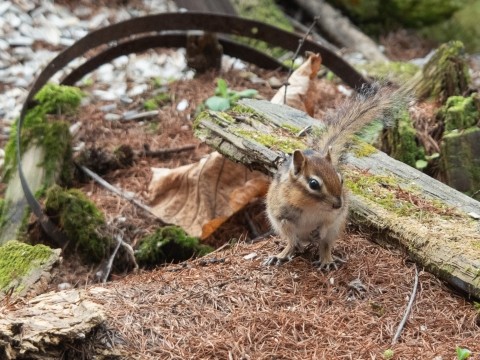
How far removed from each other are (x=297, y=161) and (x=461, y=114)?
2.00 metres

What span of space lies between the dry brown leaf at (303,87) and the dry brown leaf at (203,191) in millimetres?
749

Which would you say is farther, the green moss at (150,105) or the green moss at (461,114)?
the green moss at (150,105)

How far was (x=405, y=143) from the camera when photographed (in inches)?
208

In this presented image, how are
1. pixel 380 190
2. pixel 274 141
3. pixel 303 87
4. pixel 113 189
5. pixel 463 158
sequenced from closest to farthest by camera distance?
pixel 380 190, pixel 274 141, pixel 463 158, pixel 113 189, pixel 303 87

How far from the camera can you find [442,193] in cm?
411

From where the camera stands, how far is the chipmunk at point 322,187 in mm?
3658

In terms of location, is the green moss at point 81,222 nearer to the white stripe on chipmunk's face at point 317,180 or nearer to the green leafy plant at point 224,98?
the green leafy plant at point 224,98

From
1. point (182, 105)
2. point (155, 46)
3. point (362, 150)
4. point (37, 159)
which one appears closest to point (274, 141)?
point (362, 150)

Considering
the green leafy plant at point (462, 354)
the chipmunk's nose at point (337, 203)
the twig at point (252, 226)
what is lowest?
the twig at point (252, 226)

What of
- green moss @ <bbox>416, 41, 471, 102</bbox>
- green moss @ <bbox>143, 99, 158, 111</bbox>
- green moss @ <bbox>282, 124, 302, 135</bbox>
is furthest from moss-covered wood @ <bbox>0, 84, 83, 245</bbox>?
green moss @ <bbox>416, 41, 471, 102</bbox>

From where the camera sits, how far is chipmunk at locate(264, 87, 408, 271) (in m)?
3.66

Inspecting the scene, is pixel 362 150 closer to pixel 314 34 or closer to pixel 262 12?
pixel 314 34

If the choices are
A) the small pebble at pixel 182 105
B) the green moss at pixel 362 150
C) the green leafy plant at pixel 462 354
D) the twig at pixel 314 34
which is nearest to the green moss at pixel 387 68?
the twig at pixel 314 34

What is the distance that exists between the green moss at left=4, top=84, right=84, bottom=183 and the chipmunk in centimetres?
230
